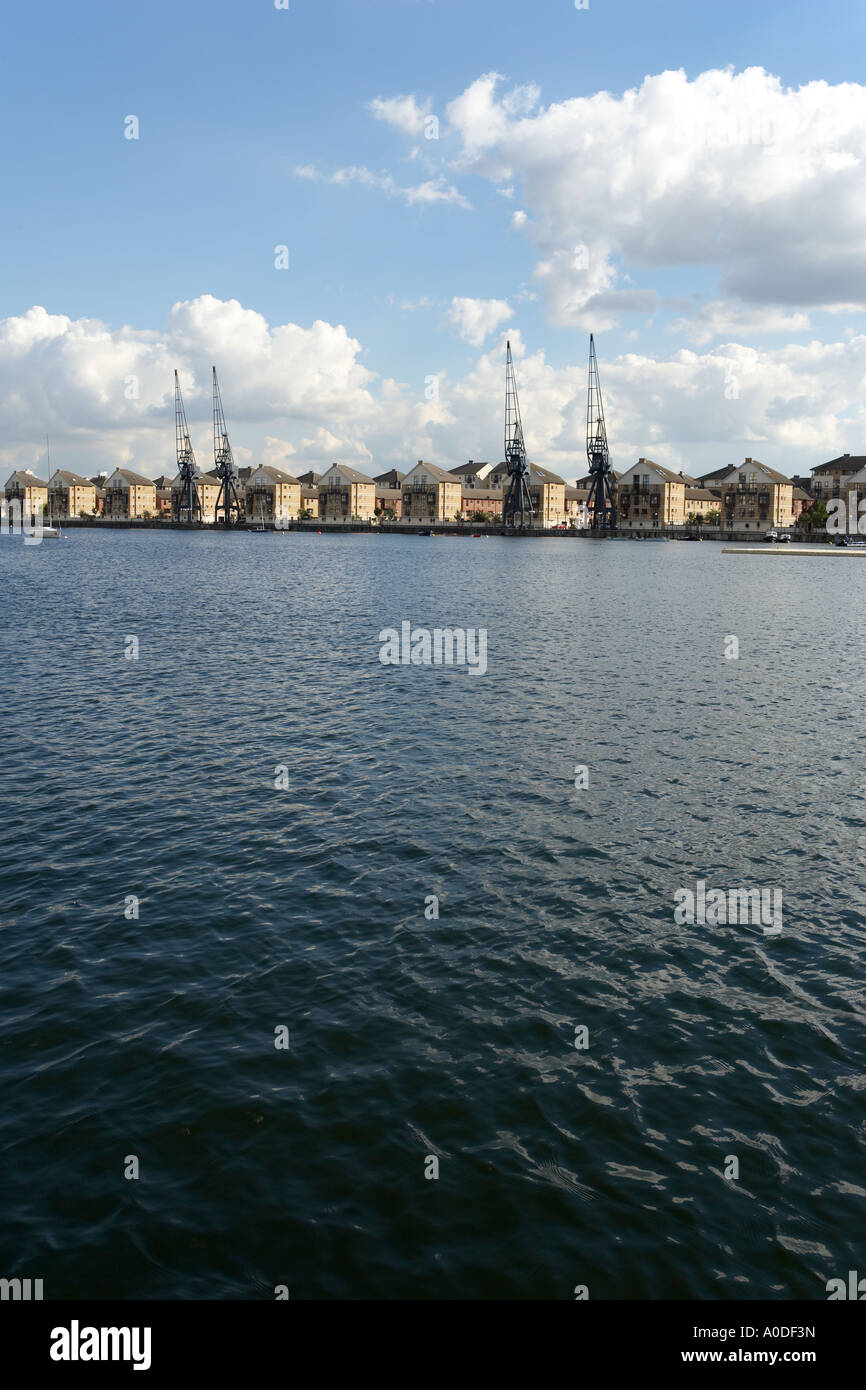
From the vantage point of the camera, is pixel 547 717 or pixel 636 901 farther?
pixel 547 717

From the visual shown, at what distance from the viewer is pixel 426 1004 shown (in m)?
13.0

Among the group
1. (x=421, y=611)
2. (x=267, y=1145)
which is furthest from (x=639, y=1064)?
(x=421, y=611)

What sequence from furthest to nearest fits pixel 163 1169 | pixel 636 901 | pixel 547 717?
pixel 547 717 → pixel 636 901 → pixel 163 1169

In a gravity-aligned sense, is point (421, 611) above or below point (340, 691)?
above

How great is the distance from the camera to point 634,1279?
27.9ft

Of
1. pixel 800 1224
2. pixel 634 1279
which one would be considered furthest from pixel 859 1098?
pixel 634 1279

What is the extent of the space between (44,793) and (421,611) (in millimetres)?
45471

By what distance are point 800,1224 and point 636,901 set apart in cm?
743

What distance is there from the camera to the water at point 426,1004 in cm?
895

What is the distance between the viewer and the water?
8.95 meters

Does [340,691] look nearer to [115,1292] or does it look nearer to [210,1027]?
[210,1027]

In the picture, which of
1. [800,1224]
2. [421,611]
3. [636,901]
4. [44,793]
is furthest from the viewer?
[421,611]
